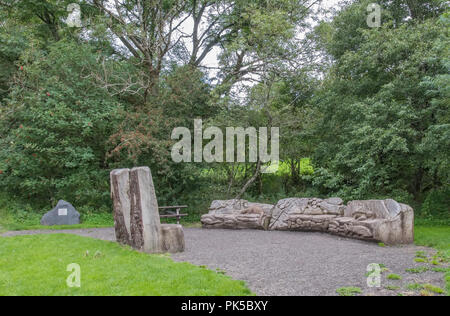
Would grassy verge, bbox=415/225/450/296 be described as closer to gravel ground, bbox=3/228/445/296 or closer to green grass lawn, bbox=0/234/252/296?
gravel ground, bbox=3/228/445/296

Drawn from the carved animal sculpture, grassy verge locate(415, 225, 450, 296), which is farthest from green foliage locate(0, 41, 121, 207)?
grassy verge locate(415, 225, 450, 296)

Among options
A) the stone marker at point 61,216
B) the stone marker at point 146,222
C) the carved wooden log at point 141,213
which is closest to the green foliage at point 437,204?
the stone marker at point 146,222

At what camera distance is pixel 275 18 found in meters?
A: 11.6

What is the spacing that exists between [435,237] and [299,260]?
4.05 meters

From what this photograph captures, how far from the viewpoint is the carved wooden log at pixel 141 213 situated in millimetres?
6449

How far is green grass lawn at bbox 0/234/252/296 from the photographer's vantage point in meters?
4.12

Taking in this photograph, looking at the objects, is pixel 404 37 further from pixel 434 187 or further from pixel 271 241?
pixel 271 241

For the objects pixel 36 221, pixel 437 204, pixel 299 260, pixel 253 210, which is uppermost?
pixel 437 204

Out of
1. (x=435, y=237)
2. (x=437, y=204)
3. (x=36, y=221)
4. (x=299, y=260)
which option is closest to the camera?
(x=299, y=260)

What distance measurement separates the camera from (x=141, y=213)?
648cm

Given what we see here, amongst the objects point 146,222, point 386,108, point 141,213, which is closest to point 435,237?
point 386,108

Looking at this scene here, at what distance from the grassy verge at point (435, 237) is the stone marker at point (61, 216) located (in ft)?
32.2

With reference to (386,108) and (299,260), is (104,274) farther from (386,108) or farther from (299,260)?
(386,108)

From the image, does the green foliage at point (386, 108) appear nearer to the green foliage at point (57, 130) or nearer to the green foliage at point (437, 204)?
the green foliage at point (437, 204)
